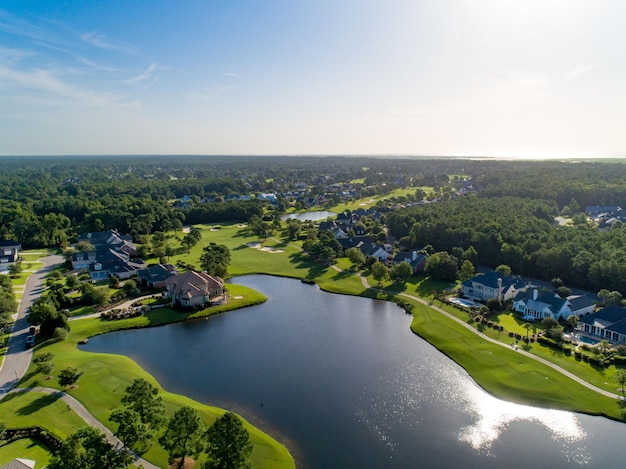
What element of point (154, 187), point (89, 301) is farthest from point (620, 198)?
point (154, 187)

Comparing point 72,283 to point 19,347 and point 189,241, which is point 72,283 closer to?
point 19,347

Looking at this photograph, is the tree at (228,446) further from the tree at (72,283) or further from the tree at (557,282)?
the tree at (557,282)

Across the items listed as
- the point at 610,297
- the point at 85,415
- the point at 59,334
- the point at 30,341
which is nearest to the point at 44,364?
the point at 85,415

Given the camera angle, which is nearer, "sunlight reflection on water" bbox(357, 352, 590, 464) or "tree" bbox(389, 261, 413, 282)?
"sunlight reflection on water" bbox(357, 352, 590, 464)

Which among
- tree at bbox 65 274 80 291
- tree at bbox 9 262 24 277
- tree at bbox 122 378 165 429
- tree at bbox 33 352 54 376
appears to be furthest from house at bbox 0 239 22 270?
tree at bbox 122 378 165 429

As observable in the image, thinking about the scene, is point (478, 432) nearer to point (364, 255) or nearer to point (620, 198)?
point (364, 255)

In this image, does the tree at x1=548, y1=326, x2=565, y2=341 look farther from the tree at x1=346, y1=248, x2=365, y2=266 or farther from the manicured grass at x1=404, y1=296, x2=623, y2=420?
the tree at x1=346, y1=248, x2=365, y2=266
